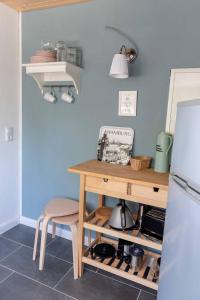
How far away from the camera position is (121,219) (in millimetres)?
1724

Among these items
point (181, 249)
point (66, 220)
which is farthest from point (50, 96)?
point (181, 249)

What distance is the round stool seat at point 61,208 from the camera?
1.86 m

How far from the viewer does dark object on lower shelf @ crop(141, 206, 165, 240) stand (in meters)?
1.63

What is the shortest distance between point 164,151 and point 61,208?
3.21 ft

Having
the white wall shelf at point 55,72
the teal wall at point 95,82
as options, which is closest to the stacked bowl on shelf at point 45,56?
the white wall shelf at point 55,72

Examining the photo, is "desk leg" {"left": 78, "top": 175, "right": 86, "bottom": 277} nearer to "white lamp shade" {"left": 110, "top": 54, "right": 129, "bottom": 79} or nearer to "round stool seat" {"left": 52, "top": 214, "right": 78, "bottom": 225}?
"round stool seat" {"left": 52, "top": 214, "right": 78, "bottom": 225}

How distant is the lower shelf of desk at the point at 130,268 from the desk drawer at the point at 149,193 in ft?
1.98

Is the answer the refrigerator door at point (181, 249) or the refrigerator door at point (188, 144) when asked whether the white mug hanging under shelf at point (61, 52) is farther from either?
the refrigerator door at point (181, 249)

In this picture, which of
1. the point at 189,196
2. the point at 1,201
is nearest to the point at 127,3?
the point at 189,196

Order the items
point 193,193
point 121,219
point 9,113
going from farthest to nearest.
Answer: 1. point 9,113
2. point 121,219
3. point 193,193

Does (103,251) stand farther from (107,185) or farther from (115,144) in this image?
(115,144)

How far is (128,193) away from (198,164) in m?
0.72

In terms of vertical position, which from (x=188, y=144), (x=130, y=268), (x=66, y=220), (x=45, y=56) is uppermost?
(x=45, y=56)

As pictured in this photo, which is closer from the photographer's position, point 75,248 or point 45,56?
point 75,248
